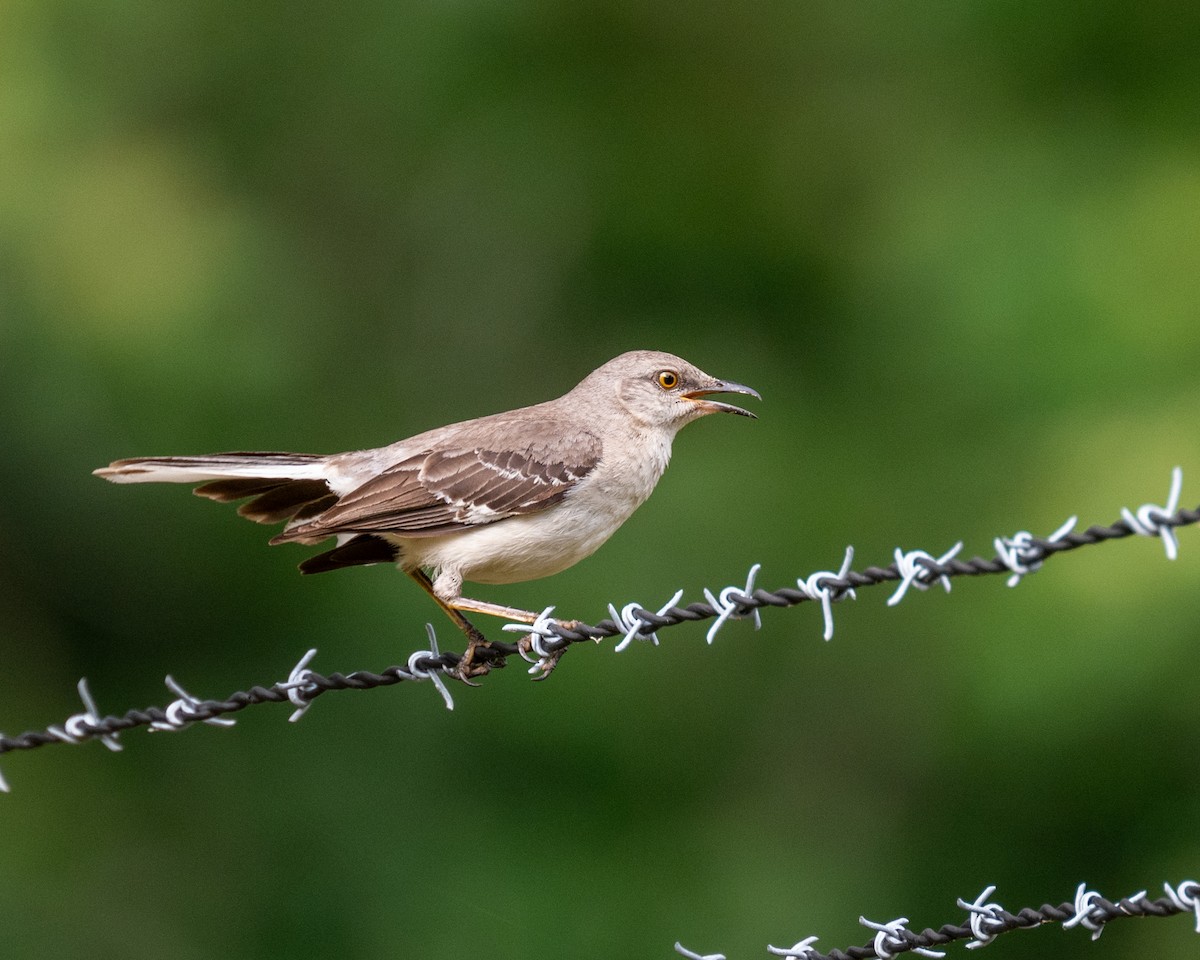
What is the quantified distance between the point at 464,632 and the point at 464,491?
1.61 ft

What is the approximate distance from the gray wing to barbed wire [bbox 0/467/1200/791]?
578 millimetres

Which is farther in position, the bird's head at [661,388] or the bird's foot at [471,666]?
the bird's head at [661,388]

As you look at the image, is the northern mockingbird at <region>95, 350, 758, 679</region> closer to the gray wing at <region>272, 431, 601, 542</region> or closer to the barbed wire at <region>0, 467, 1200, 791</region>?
the gray wing at <region>272, 431, 601, 542</region>

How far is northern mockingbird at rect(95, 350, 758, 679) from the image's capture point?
549 cm

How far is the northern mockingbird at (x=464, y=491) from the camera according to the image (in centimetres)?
549

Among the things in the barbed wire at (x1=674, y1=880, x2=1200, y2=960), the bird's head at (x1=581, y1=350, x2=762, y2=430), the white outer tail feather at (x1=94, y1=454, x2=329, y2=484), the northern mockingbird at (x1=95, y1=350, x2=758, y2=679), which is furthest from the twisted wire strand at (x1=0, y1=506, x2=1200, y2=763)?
the bird's head at (x1=581, y1=350, x2=762, y2=430)

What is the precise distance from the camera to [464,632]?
5.60 meters

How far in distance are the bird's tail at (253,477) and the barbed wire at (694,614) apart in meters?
1.08

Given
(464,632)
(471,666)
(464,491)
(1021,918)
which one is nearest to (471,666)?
(471,666)

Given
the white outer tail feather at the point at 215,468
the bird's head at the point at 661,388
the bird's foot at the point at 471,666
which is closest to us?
the bird's foot at the point at 471,666

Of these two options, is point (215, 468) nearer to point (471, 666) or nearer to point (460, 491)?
point (460, 491)

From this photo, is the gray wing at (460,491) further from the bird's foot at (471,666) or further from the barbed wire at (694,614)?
the barbed wire at (694,614)

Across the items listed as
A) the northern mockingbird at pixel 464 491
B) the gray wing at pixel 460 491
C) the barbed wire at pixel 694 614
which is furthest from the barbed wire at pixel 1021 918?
the gray wing at pixel 460 491

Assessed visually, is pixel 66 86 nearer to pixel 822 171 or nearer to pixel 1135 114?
pixel 822 171
